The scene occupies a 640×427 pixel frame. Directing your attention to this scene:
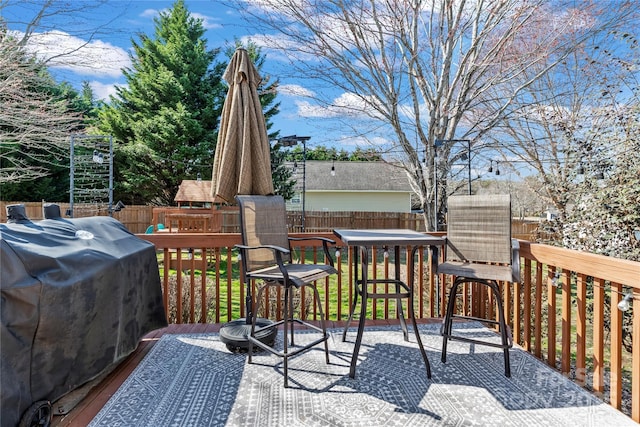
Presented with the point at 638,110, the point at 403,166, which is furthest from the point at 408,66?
the point at 638,110

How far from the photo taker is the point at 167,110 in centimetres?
1540

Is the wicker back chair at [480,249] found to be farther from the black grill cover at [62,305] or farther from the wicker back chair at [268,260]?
the black grill cover at [62,305]

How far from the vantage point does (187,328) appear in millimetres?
3402

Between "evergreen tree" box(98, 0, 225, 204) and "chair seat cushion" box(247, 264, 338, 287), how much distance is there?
13843 millimetres

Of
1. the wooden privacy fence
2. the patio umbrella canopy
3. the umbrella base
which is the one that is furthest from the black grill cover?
the wooden privacy fence

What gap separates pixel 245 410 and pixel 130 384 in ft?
2.77

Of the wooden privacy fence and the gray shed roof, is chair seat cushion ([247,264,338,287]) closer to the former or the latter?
the wooden privacy fence

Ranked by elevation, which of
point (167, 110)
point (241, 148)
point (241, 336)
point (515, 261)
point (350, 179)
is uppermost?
point (167, 110)

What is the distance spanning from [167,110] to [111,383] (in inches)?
590

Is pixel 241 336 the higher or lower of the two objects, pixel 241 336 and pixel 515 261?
the lower

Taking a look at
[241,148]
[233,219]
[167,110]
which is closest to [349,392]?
[241,148]

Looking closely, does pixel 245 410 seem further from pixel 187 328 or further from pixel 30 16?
pixel 30 16

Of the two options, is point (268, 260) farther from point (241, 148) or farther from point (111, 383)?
point (111, 383)

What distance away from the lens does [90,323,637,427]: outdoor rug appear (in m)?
2.02
